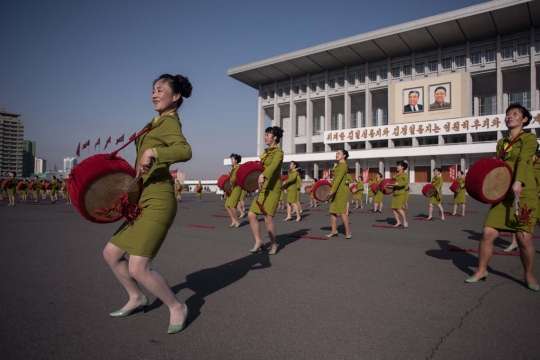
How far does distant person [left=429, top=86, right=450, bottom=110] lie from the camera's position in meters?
42.2

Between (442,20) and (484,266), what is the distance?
43.5 m

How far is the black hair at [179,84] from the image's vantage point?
2.94m

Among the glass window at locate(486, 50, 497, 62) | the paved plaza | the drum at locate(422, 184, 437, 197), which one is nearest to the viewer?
the paved plaza

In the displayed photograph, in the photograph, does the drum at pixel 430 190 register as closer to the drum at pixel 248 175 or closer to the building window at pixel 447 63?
the drum at pixel 248 175

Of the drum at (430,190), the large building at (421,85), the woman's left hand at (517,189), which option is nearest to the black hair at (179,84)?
the woman's left hand at (517,189)

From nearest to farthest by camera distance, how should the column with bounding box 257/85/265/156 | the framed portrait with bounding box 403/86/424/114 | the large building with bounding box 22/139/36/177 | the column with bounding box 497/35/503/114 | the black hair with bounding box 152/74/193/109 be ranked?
1. the black hair with bounding box 152/74/193/109
2. the column with bounding box 497/35/503/114
3. the framed portrait with bounding box 403/86/424/114
4. the column with bounding box 257/85/265/156
5. the large building with bounding box 22/139/36/177

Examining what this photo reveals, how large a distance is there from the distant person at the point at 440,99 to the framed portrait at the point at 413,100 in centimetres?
144

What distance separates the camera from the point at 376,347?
2471 millimetres

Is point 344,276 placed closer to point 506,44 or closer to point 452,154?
point 452,154

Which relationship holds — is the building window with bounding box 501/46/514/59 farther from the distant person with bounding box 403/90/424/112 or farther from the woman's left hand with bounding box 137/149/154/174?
the woman's left hand with bounding box 137/149/154/174

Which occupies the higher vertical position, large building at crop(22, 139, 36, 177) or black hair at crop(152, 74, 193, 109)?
large building at crop(22, 139, 36, 177)

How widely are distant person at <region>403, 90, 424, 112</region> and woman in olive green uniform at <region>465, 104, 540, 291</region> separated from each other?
43041mm

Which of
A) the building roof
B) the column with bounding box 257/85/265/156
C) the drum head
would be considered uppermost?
the building roof

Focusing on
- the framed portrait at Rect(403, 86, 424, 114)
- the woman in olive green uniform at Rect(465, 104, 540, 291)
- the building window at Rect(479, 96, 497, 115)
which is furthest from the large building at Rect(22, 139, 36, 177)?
the woman in olive green uniform at Rect(465, 104, 540, 291)
